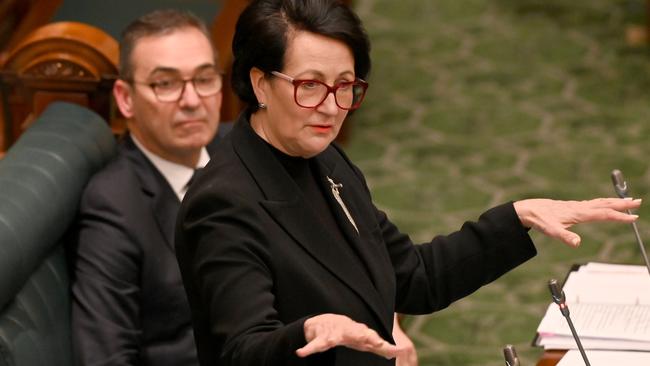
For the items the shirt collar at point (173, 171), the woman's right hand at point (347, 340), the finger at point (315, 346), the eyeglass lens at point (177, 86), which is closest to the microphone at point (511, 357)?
the woman's right hand at point (347, 340)

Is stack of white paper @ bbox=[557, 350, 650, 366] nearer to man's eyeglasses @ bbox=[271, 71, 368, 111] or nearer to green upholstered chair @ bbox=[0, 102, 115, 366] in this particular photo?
man's eyeglasses @ bbox=[271, 71, 368, 111]

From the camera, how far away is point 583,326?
8.73ft

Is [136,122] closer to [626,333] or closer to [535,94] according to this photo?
[626,333]

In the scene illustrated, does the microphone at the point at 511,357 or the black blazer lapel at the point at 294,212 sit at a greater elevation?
the black blazer lapel at the point at 294,212

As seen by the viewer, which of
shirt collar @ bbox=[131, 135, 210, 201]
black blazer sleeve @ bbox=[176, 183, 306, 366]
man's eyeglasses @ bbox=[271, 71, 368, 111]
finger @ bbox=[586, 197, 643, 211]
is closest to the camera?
black blazer sleeve @ bbox=[176, 183, 306, 366]

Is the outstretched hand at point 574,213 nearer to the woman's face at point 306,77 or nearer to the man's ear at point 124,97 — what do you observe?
the woman's face at point 306,77

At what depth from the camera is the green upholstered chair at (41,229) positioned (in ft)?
8.29

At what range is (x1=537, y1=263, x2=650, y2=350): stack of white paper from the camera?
8.54 feet

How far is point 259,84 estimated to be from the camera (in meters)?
2.22

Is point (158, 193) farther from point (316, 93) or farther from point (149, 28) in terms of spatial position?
point (316, 93)

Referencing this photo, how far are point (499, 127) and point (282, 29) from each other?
4199 millimetres

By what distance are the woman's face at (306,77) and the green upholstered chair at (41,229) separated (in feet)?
2.11

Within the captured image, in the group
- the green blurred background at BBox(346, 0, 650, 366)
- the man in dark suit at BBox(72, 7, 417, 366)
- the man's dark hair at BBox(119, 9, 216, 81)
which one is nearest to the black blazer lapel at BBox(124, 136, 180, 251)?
the man in dark suit at BBox(72, 7, 417, 366)

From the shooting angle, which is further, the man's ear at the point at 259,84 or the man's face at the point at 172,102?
the man's face at the point at 172,102
